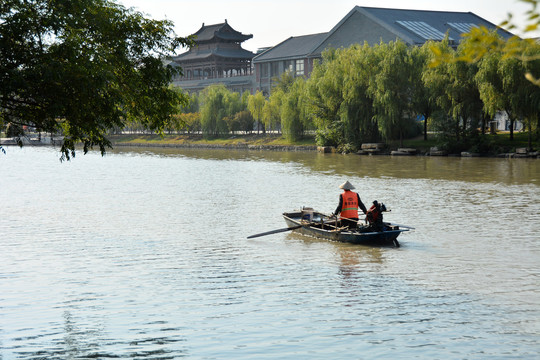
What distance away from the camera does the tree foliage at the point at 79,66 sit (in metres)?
10.2

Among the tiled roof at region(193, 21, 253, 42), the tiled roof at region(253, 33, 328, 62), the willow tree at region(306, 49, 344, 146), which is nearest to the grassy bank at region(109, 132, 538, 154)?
the willow tree at region(306, 49, 344, 146)

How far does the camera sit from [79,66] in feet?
34.0

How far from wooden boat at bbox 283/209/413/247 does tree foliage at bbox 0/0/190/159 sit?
6916 mm

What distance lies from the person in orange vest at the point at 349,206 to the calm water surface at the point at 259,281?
797mm

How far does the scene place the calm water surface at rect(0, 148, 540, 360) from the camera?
392 inches

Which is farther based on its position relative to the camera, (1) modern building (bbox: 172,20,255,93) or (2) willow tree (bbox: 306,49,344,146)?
(1) modern building (bbox: 172,20,255,93)

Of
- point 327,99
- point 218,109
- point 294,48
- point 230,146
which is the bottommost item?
point 230,146

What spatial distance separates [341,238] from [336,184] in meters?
17.2

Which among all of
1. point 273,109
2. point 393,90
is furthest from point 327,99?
point 273,109

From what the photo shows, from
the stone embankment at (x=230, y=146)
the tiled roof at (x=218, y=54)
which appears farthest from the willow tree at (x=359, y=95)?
the tiled roof at (x=218, y=54)

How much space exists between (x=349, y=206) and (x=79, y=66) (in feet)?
31.8

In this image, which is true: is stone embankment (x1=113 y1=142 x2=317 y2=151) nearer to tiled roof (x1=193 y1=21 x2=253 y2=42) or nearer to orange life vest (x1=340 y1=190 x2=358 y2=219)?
tiled roof (x1=193 y1=21 x2=253 y2=42)

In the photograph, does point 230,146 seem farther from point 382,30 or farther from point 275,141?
point 382,30

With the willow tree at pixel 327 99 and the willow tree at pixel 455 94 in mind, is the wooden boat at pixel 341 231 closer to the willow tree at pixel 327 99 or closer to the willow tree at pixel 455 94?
the willow tree at pixel 455 94
